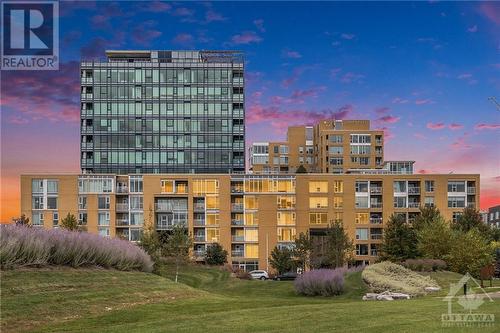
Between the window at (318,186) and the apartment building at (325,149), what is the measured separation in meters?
31.8

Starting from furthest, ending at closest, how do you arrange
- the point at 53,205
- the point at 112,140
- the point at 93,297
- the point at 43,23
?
the point at 112,140
the point at 53,205
the point at 43,23
the point at 93,297

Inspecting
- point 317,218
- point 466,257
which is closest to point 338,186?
point 317,218

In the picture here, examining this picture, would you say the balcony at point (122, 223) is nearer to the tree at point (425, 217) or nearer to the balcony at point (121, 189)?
the balcony at point (121, 189)

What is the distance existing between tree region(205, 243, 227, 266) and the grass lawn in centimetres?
5824

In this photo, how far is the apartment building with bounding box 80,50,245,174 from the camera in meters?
112

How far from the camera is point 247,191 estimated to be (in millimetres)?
90562

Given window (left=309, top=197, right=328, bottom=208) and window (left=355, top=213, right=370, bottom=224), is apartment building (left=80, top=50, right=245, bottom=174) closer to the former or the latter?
window (left=309, top=197, right=328, bottom=208)

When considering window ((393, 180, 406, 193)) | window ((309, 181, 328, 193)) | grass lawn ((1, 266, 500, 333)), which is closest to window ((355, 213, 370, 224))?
window ((393, 180, 406, 193))

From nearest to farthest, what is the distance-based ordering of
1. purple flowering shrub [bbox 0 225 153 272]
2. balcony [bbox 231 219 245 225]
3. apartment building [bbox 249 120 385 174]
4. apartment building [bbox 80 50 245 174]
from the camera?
purple flowering shrub [bbox 0 225 153 272], balcony [bbox 231 219 245 225], apartment building [bbox 80 50 245 174], apartment building [bbox 249 120 385 174]

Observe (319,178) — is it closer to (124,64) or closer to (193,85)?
(193,85)

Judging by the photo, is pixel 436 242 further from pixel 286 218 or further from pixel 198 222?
pixel 198 222

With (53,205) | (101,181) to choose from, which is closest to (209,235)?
(101,181)

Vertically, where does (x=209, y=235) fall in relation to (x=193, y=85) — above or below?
below

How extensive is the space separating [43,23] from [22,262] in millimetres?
13001
